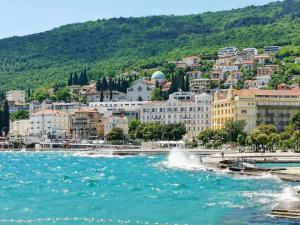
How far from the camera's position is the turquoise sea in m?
41.9

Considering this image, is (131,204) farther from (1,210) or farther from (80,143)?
(80,143)

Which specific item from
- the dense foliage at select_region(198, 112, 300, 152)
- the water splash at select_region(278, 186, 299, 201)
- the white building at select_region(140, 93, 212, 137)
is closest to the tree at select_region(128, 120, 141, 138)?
the white building at select_region(140, 93, 212, 137)

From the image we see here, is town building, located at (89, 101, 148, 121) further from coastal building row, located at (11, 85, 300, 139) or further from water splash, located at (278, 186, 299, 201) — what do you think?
water splash, located at (278, 186, 299, 201)

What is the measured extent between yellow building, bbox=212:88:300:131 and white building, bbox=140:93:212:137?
16.6 m

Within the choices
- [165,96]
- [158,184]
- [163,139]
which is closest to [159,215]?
[158,184]

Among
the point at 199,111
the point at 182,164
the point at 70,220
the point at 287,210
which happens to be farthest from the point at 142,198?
the point at 199,111

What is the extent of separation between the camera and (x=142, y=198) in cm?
5309

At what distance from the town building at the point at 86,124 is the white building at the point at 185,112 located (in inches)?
670

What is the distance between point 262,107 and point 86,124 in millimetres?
58038

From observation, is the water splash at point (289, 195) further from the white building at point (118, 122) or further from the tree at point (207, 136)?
the white building at point (118, 122)

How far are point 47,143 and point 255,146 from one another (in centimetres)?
7312

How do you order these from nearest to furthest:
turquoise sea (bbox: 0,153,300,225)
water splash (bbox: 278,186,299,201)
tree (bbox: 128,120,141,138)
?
turquoise sea (bbox: 0,153,300,225) < water splash (bbox: 278,186,299,201) < tree (bbox: 128,120,141,138)

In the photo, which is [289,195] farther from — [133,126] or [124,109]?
[124,109]

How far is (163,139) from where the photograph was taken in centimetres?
16062
